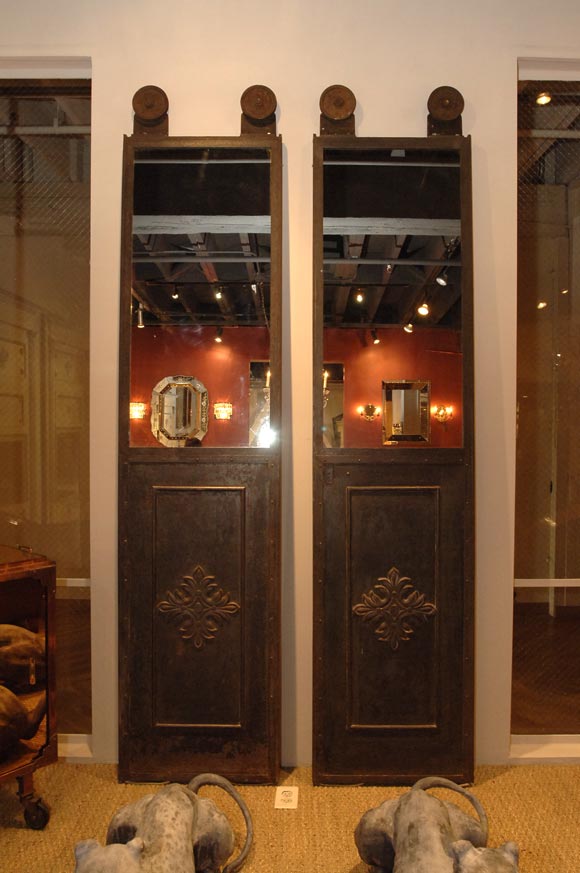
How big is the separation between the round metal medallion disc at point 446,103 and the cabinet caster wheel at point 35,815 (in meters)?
2.88

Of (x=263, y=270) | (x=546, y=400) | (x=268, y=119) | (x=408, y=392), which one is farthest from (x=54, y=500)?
(x=546, y=400)

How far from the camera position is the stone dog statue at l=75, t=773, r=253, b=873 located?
1.58m

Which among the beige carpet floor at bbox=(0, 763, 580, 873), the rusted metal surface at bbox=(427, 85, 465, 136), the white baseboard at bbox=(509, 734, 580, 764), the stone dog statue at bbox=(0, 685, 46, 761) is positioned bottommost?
the beige carpet floor at bbox=(0, 763, 580, 873)

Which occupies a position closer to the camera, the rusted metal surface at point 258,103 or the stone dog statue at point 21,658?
the stone dog statue at point 21,658

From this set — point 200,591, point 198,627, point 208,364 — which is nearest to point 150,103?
point 208,364

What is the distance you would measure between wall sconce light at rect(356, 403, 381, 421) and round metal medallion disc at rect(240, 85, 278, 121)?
117cm

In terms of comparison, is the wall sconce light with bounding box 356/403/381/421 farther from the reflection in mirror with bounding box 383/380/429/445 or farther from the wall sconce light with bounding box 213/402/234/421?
the wall sconce light with bounding box 213/402/234/421

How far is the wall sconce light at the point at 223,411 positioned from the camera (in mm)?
2377

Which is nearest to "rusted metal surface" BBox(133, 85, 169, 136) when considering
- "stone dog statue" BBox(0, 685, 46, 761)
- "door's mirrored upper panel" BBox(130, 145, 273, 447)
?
"door's mirrored upper panel" BBox(130, 145, 273, 447)

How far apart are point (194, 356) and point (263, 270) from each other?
0.42 meters

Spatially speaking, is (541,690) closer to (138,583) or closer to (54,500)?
(138,583)

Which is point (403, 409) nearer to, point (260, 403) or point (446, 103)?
point (260, 403)

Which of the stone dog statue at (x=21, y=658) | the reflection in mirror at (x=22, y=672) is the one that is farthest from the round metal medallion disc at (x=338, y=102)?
the stone dog statue at (x=21, y=658)

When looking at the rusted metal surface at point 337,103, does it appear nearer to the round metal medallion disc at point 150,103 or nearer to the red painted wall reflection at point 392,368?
the round metal medallion disc at point 150,103
